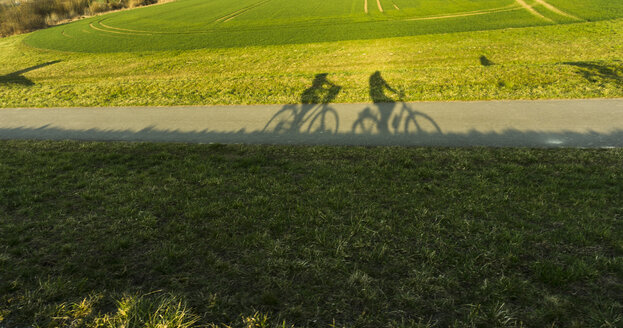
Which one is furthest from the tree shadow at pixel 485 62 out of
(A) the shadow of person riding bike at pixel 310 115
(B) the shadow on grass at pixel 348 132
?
(A) the shadow of person riding bike at pixel 310 115

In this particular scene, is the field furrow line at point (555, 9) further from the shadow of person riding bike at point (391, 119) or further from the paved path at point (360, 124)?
the shadow of person riding bike at point (391, 119)

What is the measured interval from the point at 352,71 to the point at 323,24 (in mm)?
16621

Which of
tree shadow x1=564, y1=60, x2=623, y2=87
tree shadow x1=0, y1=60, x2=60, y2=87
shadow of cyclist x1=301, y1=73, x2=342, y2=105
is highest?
tree shadow x1=0, y1=60, x2=60, y2=87

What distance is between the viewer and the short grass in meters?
3.16

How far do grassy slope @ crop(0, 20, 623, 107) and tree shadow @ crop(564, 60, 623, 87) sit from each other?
30mm

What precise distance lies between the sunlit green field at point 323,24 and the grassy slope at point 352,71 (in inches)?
110

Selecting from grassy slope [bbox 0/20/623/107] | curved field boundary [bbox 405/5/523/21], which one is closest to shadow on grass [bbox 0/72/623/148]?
grassy slope [bbox 0/20/623/107]

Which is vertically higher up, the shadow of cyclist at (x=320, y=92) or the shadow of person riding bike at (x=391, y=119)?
the shadow of cyclist at (x=320, y=92)

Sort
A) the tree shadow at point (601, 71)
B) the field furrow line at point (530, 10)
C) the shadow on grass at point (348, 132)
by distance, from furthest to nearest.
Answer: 1. the field furrow line at point (530, 10)
2. the tree shadow at point (601, 71)
3. the shadow on grass at point (348, 132)

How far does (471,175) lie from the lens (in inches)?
225

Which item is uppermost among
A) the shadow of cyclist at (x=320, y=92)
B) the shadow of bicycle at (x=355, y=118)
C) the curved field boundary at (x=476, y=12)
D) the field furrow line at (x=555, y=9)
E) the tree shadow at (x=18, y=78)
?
the tree shadow at (x=18, y=78)

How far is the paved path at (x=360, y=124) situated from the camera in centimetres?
739

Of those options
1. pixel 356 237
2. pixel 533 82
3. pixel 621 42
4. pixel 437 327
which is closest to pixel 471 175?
pixel 356 237

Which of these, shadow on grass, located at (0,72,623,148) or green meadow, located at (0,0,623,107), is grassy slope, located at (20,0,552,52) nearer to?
green meadow, located at (0,0,623,107)
